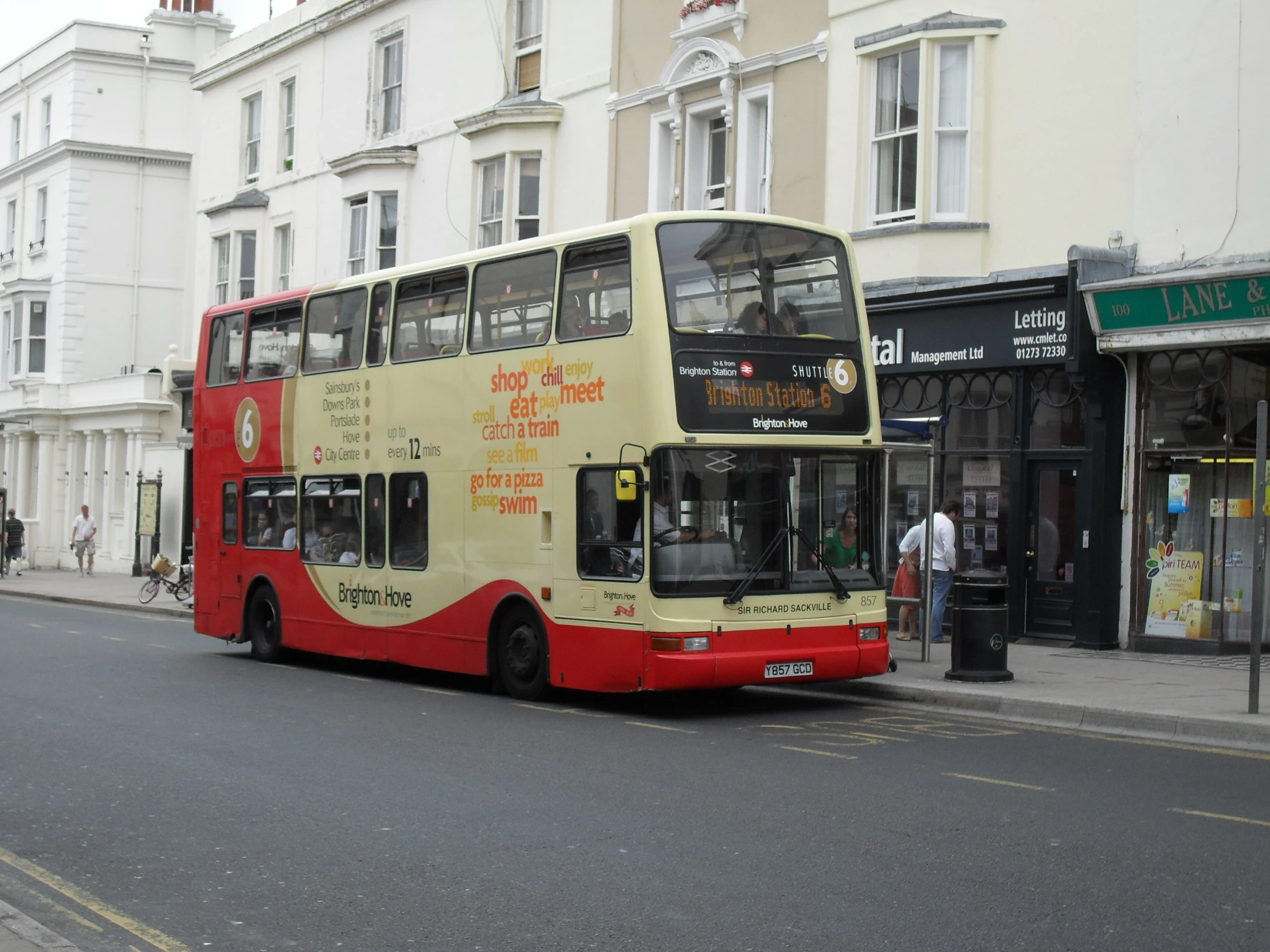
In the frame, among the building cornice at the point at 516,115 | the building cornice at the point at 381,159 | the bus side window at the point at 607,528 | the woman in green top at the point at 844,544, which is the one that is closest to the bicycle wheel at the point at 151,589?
the building cornice at the point at 381,159

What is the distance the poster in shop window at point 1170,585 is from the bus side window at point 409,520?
8.47m

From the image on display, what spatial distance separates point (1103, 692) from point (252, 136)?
2873cm

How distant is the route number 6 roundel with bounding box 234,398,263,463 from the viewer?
60.8 ft

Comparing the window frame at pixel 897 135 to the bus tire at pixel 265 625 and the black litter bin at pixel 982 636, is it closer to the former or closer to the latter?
the black litter bin at pixel 982 636

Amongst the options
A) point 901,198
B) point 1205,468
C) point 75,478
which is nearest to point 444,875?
point 1205,468

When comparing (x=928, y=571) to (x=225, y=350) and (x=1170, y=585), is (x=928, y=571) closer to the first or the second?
(x=1170, y=585)

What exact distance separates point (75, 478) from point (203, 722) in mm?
36233

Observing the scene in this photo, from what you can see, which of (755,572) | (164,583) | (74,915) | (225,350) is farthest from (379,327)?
(164,583)

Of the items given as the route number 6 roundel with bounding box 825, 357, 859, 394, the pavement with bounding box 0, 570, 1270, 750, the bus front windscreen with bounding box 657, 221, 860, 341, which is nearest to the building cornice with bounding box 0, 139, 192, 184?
the pavement with bounding box 0, 570, 1270, 750

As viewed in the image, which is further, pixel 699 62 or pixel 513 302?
pixel 699 62

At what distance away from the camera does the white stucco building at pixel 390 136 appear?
1046 inches

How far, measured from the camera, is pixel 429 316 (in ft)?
51.0

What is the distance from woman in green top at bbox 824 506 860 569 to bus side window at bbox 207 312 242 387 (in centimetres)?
901

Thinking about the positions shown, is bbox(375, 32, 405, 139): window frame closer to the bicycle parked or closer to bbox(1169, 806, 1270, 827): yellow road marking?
the bicycle parked
